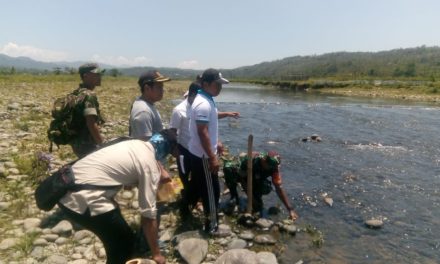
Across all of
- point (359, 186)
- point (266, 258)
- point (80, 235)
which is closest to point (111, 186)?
point (80, 235)

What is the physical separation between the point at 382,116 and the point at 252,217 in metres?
22.7

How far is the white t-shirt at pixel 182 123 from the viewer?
6426 mm

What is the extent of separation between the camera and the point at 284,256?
6129 millimetres

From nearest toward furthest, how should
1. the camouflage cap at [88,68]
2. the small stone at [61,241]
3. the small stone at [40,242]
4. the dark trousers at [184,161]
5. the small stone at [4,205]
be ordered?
1. the small stone at [40,242]
2. the small stone at [61,241]
3. the camouflage cap at [88,68]
4. the dark trousers at [184,161]
5. the small stone at [4,205]

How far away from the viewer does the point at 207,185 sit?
6121mm

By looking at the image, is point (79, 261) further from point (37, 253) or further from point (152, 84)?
point (152, 84)

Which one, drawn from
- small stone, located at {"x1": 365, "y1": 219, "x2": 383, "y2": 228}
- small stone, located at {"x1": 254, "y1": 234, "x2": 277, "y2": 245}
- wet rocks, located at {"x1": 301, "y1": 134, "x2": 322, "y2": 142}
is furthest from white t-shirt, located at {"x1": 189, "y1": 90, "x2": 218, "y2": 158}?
wet rocks, located at {"x1": 301, "y1": 134, "x2": 322, "y2": 142}

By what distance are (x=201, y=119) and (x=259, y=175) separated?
2.65 meters

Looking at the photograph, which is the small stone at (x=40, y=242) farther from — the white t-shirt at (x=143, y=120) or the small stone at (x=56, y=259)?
the white t-shirt at (x=143, y=120)

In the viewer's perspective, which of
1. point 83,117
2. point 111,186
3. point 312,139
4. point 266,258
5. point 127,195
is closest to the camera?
point 111,186

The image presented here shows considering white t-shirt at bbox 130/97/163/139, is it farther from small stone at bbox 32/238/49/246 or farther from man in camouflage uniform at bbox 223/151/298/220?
man in camouflage uniform at bbox 223/151/298/220

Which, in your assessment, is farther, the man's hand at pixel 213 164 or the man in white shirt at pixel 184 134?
the man in white shirt at pixel 184 134

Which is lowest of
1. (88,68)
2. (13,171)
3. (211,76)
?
(13,171)

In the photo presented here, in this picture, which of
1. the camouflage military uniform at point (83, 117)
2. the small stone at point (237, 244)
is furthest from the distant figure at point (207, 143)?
the camouflage military uniform at point (83, 117)
